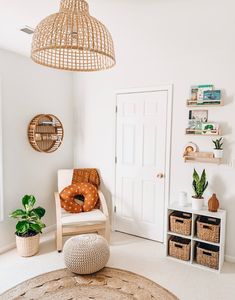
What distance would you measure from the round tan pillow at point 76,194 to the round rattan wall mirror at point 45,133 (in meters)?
0.63

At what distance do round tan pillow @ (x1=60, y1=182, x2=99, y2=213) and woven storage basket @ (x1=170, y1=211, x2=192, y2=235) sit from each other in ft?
3.61

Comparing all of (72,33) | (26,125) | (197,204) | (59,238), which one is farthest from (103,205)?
(72,33)

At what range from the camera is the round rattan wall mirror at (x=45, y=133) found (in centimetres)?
328

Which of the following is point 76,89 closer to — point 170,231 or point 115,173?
Answer: point 115,173

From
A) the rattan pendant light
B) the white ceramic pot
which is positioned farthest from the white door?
the rattan pendant light

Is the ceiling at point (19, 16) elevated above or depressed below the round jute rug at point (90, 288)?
above

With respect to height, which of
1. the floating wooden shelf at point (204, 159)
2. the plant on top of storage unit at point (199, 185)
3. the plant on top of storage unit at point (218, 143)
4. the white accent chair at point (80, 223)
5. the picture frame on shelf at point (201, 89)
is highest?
the picture frame on shelf at point (201, 89)

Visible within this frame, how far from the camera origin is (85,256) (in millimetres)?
2443

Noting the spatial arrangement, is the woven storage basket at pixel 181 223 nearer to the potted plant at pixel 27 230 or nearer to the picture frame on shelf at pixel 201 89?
the picture frame on shelf at pixel 201 89

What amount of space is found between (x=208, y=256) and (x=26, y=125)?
2.69 m

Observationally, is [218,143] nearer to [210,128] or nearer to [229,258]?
[210,128]

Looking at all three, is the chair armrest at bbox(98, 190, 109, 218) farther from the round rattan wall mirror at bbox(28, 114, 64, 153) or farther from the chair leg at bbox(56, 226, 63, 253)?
the round rattan wall mirror at bbox(28, 114, 64, 153)

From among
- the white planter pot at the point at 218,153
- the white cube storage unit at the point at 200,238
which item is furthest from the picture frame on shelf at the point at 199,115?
the white cube storage unit at the point at 200,238

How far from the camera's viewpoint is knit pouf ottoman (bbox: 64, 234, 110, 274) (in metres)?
2.45
